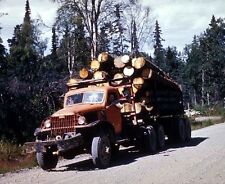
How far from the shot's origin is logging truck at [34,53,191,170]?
13178 mm

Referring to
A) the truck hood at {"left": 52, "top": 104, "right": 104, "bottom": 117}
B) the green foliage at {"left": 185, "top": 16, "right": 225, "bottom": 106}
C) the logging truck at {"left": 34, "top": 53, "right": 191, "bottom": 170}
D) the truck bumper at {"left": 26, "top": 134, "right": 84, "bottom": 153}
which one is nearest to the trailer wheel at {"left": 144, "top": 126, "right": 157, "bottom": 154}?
the logging truck at {"left": 34, "top": 53, "right": 191, "bottom": 170}

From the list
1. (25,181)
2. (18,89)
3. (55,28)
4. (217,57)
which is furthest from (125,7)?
(217,57)

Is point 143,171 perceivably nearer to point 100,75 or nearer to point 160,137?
point 160,137

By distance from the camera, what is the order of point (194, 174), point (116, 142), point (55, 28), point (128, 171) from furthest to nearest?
point (55, 28) < point (116, 142) < point (128, 171) < point (194, 174)

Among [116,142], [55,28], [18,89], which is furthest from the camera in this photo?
[55,28]

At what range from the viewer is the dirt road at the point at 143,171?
34.8 ft

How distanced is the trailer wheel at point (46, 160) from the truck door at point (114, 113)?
2114mm

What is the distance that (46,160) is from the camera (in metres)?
13.6

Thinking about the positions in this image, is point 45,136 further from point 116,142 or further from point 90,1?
point 90,1

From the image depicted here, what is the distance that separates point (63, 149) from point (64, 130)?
0.83 m

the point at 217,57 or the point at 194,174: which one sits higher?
the point at 217,57

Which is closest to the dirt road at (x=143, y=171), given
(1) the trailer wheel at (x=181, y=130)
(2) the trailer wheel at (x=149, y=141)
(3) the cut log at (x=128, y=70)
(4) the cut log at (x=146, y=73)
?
(2) the trailer wheel at (x=149, y=141)

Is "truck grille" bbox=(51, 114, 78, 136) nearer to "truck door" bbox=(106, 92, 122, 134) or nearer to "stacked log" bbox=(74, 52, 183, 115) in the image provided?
"truck door" bbox=(106, 92, 122, 134)

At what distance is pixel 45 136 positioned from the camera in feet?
45.0
